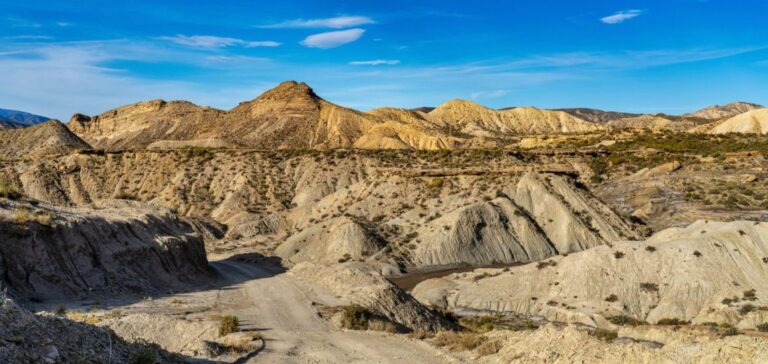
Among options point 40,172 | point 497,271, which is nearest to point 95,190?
point 40,172

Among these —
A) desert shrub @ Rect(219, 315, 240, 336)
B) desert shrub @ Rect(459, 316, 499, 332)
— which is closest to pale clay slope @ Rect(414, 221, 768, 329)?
desert shrub @ Rect(459, 316, 499, 332)

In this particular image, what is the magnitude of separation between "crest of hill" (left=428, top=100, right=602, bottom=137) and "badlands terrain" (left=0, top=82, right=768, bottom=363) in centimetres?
7273

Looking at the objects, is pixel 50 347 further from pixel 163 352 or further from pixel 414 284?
pixel 414 284

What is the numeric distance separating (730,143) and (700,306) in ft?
247

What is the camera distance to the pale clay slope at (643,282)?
33.6m

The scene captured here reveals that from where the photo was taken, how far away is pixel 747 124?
125 meters

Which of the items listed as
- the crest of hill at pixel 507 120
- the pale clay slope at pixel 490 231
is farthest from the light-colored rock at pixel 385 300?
the crest of hill at pixel 507 120

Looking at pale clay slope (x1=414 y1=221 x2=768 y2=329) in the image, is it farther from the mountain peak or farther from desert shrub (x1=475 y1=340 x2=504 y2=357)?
the mountain peak

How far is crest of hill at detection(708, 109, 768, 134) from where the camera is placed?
12331cm

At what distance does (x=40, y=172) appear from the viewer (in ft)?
261

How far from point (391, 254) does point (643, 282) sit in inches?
827

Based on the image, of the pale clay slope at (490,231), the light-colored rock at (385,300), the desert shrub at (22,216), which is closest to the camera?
the light-colored rock at (385,300)

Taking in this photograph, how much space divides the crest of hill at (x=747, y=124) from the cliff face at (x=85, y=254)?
120 metres

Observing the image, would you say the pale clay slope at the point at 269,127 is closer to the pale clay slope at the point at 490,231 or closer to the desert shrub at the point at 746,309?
the pale clay slope at the point at 490,231
